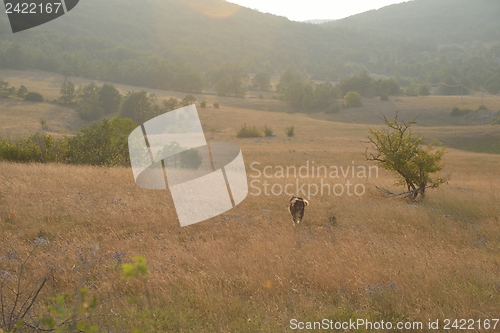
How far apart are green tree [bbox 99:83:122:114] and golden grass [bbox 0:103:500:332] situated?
69.9m

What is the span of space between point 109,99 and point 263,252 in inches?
3168

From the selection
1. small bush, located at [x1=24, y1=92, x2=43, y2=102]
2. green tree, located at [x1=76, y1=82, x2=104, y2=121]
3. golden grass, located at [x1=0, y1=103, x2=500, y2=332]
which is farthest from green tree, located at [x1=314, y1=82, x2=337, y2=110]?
golden grass, located at [x1=0, y1=103, x2=500, y2=332]

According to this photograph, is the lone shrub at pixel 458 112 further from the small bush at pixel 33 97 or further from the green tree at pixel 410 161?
the small bush at pixel 33 97

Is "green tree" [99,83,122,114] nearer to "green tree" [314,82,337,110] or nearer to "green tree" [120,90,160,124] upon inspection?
"green tree" [120,90,160,124]

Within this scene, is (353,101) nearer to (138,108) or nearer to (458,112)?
(458,112)

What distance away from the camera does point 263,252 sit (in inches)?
276

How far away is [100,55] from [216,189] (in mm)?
170909

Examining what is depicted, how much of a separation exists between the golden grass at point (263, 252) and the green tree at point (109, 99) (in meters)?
69.9

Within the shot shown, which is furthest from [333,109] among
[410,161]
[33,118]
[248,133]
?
[410,161]

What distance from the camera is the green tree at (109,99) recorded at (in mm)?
78156

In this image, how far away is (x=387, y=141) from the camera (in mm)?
13844

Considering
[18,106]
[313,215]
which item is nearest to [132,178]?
[313,215]

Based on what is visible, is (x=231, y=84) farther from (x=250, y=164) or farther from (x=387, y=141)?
(x=387, y=141)

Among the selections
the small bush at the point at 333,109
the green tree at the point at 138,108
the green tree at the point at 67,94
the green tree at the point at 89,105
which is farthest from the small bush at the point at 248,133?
the green tree at the point at 67,94
